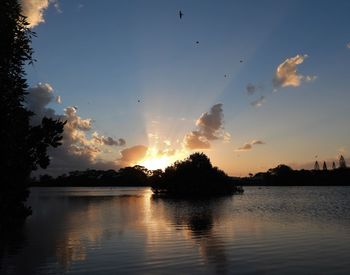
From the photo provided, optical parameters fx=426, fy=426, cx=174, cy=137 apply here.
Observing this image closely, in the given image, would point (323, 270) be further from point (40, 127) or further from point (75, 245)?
point (75, 245)

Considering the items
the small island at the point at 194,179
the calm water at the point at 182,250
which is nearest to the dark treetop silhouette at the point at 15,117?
the calm water at the point at 182,250

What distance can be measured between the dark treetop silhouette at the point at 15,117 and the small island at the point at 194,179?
13475 cm

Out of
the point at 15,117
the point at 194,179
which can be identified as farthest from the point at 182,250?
the point at 194,179

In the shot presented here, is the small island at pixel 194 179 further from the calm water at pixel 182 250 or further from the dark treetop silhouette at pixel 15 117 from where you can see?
the dark treetop silhouette at pixel 15 117

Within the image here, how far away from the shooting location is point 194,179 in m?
154

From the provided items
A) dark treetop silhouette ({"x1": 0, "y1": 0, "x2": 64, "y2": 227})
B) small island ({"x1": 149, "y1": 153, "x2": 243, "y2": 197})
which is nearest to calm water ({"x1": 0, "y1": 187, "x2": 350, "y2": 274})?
dark treetop silhouette ({"x1": 0, "y1": 0, "x2": 64, "y2": 227})

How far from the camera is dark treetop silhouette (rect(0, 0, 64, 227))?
18.1 m

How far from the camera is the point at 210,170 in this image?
158 m

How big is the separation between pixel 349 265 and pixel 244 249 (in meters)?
7.27

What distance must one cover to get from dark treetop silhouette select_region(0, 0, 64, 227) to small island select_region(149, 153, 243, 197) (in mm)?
134752

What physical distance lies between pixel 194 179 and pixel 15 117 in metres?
137

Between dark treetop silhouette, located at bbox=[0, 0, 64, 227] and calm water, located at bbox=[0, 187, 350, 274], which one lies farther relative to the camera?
calm water, located at bbox=[0, 187, 350, 274]

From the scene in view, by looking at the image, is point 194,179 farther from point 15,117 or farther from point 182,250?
point 15,117

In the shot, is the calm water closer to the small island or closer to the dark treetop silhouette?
the dark treetop silhouette
